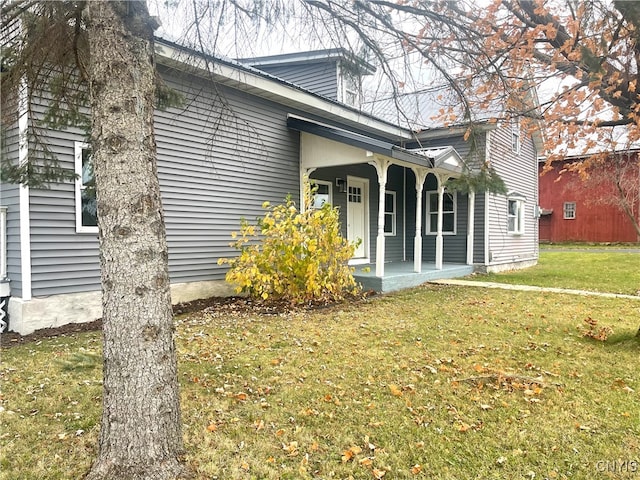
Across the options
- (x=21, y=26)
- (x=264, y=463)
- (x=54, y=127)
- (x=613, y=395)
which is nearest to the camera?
(x=264, y=463)

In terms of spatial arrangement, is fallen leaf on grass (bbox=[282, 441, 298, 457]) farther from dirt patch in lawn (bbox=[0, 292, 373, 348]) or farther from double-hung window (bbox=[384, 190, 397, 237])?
double-hung window (bbox=[384, 190, 397, 237])

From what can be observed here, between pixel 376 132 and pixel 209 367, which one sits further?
pixel 376 132

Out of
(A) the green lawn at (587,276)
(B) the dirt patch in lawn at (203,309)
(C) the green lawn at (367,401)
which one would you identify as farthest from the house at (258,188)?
(C) the green lawn at (367,401)

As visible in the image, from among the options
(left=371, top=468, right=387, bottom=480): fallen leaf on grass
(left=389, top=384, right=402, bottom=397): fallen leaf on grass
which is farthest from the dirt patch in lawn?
(left=371, top=468, right=387, bottom=480): fallen leaf on grass

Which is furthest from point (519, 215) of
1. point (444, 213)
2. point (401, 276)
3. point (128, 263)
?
point (128, 263)

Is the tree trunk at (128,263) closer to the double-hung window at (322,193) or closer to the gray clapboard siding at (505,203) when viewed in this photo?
the double-hung window at (322,193)

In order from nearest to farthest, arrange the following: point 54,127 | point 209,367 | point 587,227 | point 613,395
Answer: point 613,395, point 209,367, point 54,127, point 587,227

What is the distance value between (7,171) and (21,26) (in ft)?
5.23

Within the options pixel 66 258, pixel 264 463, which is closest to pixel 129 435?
pixel 264 463

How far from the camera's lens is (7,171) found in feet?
15.4

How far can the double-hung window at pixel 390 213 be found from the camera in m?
12.8

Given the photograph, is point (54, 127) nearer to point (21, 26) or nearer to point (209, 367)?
point (21, 26)

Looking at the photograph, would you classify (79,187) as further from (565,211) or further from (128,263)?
(565,211)

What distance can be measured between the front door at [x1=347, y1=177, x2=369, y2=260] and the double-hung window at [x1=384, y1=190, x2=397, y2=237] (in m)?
0.99
